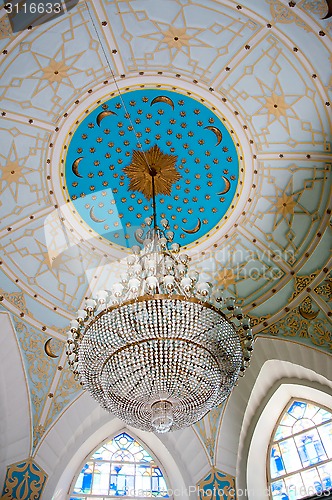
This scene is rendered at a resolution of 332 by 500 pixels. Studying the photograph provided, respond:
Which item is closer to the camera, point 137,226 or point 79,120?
point 79,120

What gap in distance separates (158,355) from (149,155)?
3.08 m

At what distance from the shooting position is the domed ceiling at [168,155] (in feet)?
19.7

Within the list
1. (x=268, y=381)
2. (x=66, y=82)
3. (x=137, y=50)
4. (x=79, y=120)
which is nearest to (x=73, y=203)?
(x=79, y=120)

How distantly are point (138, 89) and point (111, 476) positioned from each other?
17.1ft

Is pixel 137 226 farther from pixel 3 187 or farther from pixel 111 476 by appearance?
pixel 111 476

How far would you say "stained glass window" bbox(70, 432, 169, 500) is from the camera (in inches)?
287

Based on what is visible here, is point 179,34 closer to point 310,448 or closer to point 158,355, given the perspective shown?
point 158,355

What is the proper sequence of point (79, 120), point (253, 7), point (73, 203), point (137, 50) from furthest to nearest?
point (73, 203)
point (79, 120)
point (137, 50)
point (253, 7)

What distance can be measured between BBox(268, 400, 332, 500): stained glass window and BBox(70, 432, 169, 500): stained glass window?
5.21 feet

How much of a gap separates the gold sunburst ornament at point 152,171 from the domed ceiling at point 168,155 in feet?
0.11

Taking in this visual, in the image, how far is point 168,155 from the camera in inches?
276

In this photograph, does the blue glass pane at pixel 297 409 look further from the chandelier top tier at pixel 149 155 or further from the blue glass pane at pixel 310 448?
the chandelier top tier at pixel 149 155

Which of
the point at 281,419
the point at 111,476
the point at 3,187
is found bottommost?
the point at 111,476

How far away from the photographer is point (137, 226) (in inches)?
294
